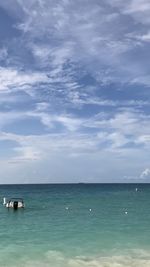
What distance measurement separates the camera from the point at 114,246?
34656 mm

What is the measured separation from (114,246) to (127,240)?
362cm

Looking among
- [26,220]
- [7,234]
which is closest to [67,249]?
[7,234]

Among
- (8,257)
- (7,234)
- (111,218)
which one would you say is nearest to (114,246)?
(8,257)

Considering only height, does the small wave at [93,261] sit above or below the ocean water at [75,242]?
below

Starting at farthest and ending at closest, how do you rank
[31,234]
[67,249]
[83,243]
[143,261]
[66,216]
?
[66,216] < [31,234] < [83,243] < [67,249] < [143,261]

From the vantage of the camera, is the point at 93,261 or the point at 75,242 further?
the point at 75,242

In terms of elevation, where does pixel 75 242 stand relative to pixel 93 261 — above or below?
above

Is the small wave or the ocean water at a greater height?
the ocean water

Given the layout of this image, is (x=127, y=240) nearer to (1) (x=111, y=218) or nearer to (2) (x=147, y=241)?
(2) (x=147, y=241)

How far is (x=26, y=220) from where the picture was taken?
56.1m

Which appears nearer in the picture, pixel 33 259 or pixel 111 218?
pixel 33 259

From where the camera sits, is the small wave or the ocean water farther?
the ocean water

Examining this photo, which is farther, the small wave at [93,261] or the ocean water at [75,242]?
the ocean water at [75,242]

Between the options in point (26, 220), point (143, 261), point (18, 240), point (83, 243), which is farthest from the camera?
point (26, 220)
